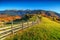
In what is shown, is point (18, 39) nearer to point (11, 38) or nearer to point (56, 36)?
point (11, 38)

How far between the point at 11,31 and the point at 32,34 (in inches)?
80.1

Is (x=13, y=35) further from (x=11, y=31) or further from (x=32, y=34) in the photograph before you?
(x=32, y=34)

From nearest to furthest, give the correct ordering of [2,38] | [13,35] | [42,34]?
1. [2,38]
2. [13,35]
3. [42,34]

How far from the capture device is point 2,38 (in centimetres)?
1662

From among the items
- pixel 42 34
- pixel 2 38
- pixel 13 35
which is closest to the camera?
pixel 2 38

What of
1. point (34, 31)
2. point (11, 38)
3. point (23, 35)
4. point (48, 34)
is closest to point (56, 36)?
point (48, 34)

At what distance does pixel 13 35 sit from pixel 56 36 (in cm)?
469

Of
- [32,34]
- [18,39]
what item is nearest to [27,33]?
[32,34]

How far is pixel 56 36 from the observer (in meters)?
20.4

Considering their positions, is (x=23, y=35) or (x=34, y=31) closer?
(x=23, y=35)

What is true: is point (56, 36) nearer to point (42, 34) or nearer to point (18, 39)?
point (42, 34)

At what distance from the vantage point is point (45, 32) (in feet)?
68.8

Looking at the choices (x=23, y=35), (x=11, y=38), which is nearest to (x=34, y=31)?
(x=23, y=35)

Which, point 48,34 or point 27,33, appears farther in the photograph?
point 48,34
